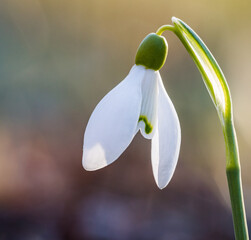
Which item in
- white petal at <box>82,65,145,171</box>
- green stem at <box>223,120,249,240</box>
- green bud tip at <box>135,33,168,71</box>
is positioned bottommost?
green stem at <box>223,120,249,240</box>

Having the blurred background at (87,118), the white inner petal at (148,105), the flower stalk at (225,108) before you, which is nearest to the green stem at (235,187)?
the flower stalk at (225,108)

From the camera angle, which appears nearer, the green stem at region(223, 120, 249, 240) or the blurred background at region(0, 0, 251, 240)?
the green stem at region(223, 120, 249, 240)

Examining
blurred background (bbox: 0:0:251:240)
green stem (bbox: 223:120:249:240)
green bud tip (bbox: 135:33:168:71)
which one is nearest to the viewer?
green stem (bbox: 223:120:249:240)

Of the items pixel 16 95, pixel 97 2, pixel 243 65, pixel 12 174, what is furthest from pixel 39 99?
pixel 243 65

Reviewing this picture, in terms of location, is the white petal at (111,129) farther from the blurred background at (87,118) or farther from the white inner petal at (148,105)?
the blurred background at (87,118)

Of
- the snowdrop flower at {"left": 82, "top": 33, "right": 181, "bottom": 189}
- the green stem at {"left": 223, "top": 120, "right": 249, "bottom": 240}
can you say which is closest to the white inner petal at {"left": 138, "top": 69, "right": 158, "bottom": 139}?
the snowdrop flower at {"left": 82, "top": 33, "right": 181, "bottom": 189}

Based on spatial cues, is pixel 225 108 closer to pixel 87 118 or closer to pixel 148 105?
pixel 148 105

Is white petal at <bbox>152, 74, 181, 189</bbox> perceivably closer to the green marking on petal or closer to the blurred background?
the green marking on petal
